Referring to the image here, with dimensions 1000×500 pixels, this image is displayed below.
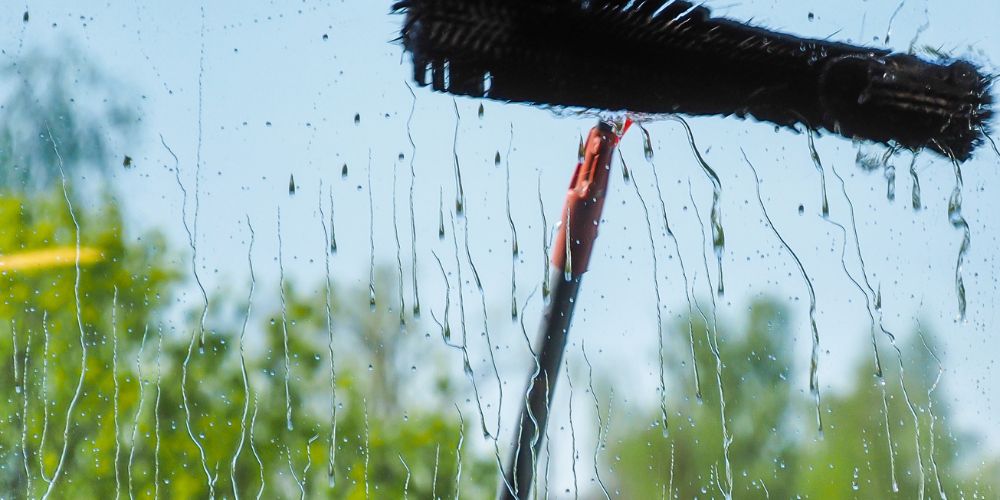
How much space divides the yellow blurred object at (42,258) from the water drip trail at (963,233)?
197 cm

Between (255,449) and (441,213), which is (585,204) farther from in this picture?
(255,449)

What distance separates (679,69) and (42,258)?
69.4 inches

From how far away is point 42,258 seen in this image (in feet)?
7.82

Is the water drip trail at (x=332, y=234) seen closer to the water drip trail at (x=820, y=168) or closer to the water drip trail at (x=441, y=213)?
the water drip trail at (x=441, y=213)

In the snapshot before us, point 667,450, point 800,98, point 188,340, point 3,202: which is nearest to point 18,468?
point 188,340

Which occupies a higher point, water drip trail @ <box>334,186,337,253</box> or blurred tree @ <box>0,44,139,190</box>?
blurred tree @ <box>0,44,139,190</box>

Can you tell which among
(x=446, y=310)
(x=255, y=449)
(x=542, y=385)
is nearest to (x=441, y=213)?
(x=446, y=310)

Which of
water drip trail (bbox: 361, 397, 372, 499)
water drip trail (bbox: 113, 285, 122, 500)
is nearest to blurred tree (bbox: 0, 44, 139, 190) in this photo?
water drip trail (bbox: 113, 285, 122, 500)

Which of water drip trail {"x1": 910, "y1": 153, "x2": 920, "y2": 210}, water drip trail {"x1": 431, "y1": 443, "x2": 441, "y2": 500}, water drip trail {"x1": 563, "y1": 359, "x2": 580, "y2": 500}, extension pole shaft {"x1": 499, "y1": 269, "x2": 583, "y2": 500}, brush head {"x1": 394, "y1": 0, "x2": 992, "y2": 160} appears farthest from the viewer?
water drip trail {"x1": 431, "y1": 443, "x2": 441, "y2": 500}

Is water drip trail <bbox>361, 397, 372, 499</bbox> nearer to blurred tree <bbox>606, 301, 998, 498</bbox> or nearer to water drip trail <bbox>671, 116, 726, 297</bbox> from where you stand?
blurred tree <bbox>606, 301, 998, 498</bbox>

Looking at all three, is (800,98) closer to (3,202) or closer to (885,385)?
(885,385)

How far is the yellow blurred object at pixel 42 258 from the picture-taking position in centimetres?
237

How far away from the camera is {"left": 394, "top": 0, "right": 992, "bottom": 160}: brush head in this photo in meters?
1.17

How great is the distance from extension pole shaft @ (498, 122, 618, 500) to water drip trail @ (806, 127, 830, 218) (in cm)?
31
